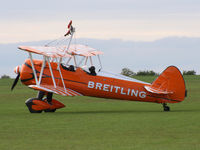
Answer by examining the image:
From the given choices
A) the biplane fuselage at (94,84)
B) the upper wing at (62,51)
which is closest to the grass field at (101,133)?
the biplane fuselage at (94,84)

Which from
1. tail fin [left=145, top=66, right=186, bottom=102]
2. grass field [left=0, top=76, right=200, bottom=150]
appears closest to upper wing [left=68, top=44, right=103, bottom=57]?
tail fin [left=145, top=66, right=186, bottom=102]

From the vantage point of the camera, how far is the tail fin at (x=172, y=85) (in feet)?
56.7

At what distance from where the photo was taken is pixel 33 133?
11.4 m

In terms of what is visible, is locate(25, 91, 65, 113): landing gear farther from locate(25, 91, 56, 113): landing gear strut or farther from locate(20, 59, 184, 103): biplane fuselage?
locate(20, 59, 184, 103): biplane fuselage

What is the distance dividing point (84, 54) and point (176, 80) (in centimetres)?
385

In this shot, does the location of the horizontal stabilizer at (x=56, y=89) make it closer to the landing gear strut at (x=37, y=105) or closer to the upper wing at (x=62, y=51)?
the landing gear strut at (x=37, y=105)

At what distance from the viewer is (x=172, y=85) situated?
56.9 ft

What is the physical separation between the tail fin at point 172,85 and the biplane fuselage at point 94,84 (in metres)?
0.20

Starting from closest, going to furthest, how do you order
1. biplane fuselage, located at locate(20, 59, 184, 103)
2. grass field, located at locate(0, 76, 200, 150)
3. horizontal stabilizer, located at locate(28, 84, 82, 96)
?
grass field, located at locate(0, 76, 200, 150)
horizontal stabilizer, located at locate(28, 84, 82, 96)
biplane fuselage, located at locate(20, 59, 184, 103)

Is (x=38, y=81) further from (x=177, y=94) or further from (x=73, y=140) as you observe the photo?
(x=73, y=140)

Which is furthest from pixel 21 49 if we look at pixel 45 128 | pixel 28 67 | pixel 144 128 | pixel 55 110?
pixel 144 128

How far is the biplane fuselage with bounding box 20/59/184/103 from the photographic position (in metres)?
17.6

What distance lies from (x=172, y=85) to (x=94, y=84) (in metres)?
2.77

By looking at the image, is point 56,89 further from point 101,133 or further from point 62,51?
point 101,133
